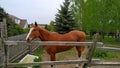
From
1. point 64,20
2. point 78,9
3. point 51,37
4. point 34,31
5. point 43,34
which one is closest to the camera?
point 34,31

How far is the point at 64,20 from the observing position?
29.1 meters

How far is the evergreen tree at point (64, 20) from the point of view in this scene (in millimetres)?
28969

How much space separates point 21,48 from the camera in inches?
591

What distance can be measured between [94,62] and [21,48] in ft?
27.9

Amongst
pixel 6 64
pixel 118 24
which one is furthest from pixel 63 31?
pixel 6 64

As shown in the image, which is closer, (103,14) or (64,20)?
(64,20)

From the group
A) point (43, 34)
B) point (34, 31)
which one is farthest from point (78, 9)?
point (34, 31)

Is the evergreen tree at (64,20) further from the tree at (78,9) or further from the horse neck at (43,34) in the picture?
the horse neck at (43,34)

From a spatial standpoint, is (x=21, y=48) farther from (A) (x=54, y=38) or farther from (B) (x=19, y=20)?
(B) (x=19, y=20)

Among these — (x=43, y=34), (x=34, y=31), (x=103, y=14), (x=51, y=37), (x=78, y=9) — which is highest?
(x=78, y=9)

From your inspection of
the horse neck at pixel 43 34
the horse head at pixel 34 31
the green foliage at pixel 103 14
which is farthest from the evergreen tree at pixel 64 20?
the horse head at pixel 34 31

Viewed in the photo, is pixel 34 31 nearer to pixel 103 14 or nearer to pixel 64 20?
pixel 64 20

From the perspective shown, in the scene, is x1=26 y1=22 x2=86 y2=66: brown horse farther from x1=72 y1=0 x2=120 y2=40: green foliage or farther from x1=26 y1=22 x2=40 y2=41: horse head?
x1=72 y1=0 x2=120 y2=40: green foliage

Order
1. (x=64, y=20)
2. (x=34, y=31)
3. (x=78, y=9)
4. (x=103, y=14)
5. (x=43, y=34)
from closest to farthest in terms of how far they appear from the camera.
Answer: (x=34, y=31)
(x=43, y=34)
(x=64, y=20)
(x=103, y=14)
(x=78, y=9)
